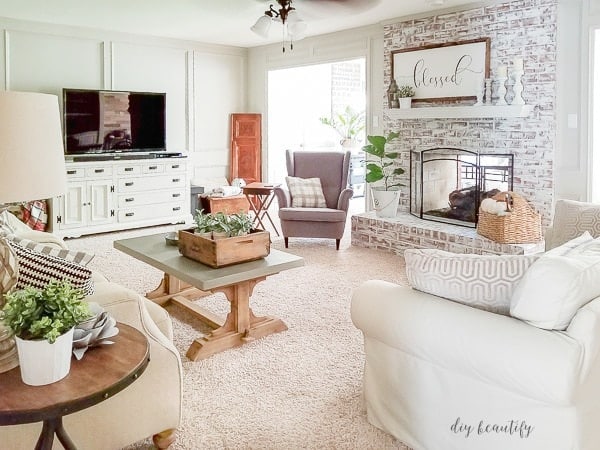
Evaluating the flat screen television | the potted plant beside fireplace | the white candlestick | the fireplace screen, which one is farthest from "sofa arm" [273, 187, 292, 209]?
the white candlestick

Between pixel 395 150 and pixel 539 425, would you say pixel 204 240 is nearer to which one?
pixel 539 425

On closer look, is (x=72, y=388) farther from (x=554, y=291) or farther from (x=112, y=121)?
(x=112, y=121)

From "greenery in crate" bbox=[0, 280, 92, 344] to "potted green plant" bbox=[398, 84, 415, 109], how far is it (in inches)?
194

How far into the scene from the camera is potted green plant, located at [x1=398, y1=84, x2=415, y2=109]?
5.88 m

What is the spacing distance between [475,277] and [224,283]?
142 cm

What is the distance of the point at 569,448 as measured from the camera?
5.79 ft

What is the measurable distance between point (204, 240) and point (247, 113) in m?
5.36

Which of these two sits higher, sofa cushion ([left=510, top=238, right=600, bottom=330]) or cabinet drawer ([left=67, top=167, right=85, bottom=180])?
cabinet drawer ([left=67, top=167, right=85, bottom=180])

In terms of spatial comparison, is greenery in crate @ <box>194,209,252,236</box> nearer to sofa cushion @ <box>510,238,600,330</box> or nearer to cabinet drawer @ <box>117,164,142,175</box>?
sofa cushion @ <box>510,238,600,330</box>

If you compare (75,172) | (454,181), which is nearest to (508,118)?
(454,181)

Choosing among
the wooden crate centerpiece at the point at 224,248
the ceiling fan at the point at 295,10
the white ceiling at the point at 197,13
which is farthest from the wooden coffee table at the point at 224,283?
the white ceiling at the point at 197,13

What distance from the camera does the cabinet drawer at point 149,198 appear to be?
22.1 feet

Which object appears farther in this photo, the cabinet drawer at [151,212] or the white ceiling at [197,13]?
the cabinet drawer at [151,212]

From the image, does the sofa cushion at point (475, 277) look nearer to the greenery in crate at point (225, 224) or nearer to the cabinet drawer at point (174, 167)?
the greenery in crate at point (225, 224)
